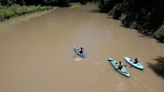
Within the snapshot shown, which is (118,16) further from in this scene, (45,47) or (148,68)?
(148,68)

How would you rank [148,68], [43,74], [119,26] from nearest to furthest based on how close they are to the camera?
[43,74] < [148,68] < [119,26]

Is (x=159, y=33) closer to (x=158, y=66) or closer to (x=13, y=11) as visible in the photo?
(x=158, y=66)

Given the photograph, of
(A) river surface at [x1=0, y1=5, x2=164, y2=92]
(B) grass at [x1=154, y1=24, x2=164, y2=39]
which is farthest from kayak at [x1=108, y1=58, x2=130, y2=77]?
(B) grass at [x1=154, y1=24, x2=164, y2=39]

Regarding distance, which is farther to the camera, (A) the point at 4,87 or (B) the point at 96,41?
(B) the point at 96,41

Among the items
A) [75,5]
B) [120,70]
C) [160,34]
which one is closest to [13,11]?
[75,5]

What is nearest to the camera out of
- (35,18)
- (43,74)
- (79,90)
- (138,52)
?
(79,90)

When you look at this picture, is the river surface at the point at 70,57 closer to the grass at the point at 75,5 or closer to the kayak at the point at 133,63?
the kayak at the point at 133,63

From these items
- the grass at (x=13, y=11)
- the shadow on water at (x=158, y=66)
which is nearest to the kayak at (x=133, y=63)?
the shadow on water at (x=158, y=66)

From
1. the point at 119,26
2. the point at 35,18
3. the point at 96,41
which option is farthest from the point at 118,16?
the point at 96,41
